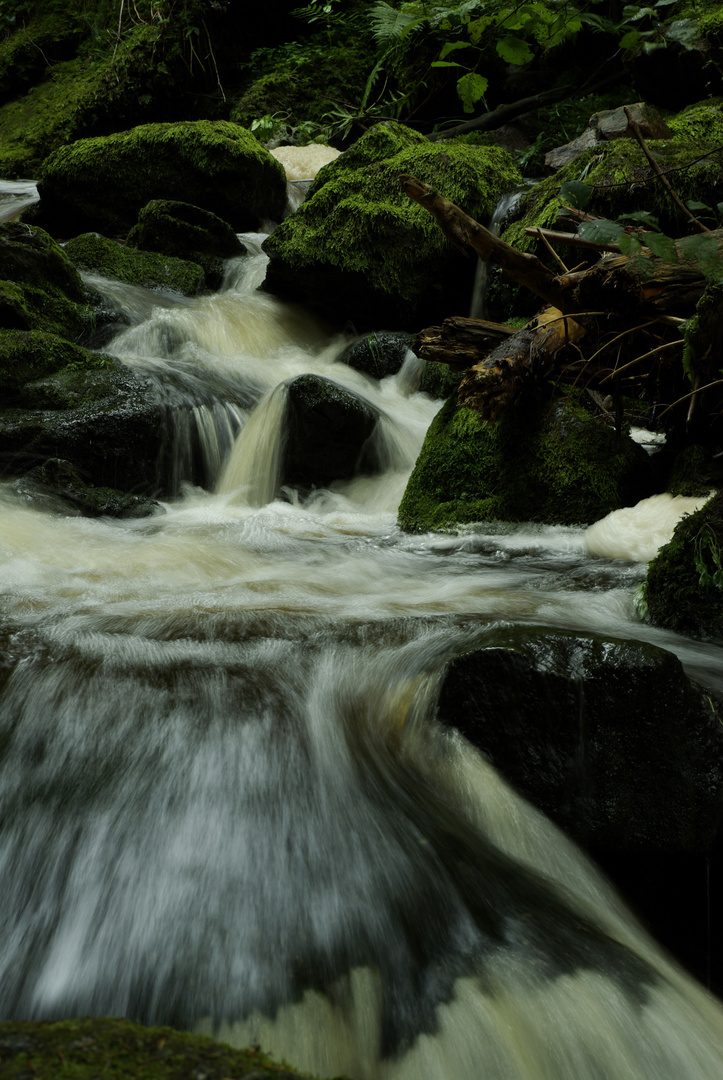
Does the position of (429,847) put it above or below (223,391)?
above

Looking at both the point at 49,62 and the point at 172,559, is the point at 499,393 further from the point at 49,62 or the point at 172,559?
the point at 49,62

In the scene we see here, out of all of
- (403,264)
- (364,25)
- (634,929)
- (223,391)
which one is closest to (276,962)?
(634,929)

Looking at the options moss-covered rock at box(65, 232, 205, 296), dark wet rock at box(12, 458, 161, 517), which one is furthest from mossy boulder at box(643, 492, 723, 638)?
moss-covered rock at box(65, 232, 205, 296)

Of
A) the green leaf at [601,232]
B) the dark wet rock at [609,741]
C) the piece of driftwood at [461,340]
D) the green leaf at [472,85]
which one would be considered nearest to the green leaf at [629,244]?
the green leaf at [601,232]

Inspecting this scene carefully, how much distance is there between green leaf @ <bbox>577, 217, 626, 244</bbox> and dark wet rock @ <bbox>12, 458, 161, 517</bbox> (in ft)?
11.3

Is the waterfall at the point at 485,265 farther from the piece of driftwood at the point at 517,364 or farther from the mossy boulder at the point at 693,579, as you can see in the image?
the mossy boulder at the point at 693,579

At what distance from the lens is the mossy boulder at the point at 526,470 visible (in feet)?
14.2

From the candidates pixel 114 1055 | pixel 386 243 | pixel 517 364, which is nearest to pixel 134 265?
pixel 386 243

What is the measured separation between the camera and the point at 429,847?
5.90ft

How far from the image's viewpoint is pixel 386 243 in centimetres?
782

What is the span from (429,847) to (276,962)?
18.9 inches

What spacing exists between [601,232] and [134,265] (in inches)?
289

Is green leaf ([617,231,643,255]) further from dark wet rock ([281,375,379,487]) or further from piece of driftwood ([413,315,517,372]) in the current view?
dark wet rock ([281,375,379,487])

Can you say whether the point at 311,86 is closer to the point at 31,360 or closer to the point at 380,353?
the point at 380,353
